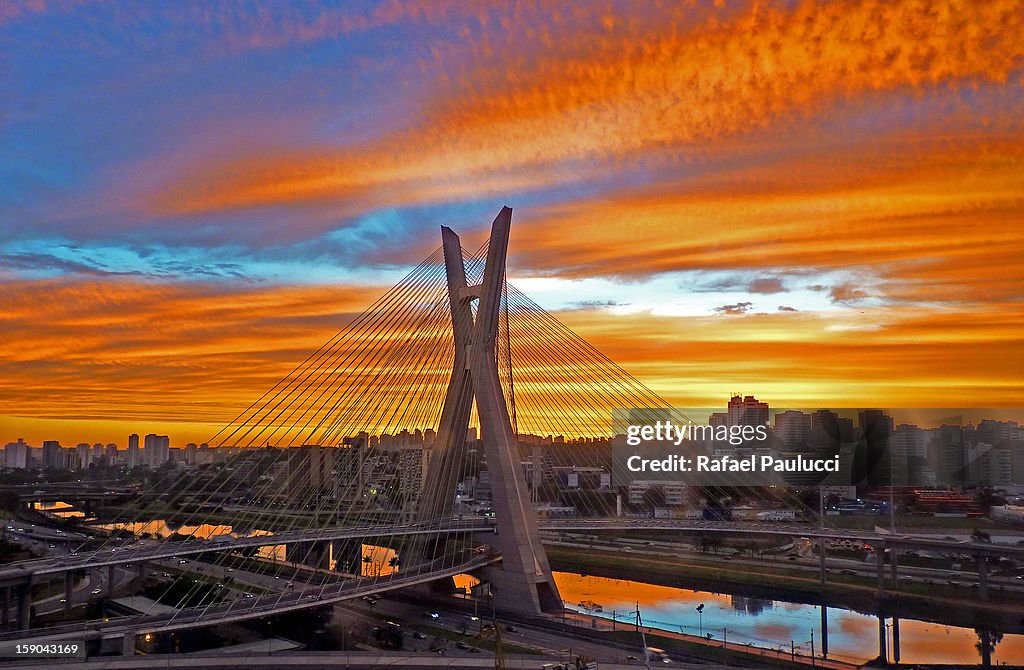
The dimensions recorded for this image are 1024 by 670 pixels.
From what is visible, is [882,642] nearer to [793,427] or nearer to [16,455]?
[793,427]

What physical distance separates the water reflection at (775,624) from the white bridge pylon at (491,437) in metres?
2.59

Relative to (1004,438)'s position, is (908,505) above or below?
below

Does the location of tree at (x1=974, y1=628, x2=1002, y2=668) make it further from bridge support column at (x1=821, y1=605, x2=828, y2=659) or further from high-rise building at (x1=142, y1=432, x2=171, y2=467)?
high-rise building at (x1=142, y1=432, x2=171, y2=467)

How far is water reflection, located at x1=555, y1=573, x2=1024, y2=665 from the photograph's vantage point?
17.3 metres

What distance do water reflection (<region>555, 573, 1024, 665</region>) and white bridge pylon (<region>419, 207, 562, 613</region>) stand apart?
2.59 m

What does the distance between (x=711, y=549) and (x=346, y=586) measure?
19177mm

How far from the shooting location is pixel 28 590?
14969 mm

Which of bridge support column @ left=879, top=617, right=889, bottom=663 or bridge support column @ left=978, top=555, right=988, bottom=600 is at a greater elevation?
bridge support column @ left=978, top=555, right=988, bottom=600

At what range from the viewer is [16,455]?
75375 mm

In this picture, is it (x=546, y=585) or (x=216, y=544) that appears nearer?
(x=216, y=544)

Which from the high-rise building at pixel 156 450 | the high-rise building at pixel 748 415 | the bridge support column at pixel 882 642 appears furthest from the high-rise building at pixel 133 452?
the bridge support column at pixel 882 642

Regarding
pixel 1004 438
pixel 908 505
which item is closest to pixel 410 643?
pixel 908 505

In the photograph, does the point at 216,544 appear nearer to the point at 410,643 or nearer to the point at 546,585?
the point at 410,643

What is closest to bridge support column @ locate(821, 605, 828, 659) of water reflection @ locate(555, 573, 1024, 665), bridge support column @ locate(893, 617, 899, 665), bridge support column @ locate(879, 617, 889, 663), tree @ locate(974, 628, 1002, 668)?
water reflection @ locate(555, 573, 1024, 665)
